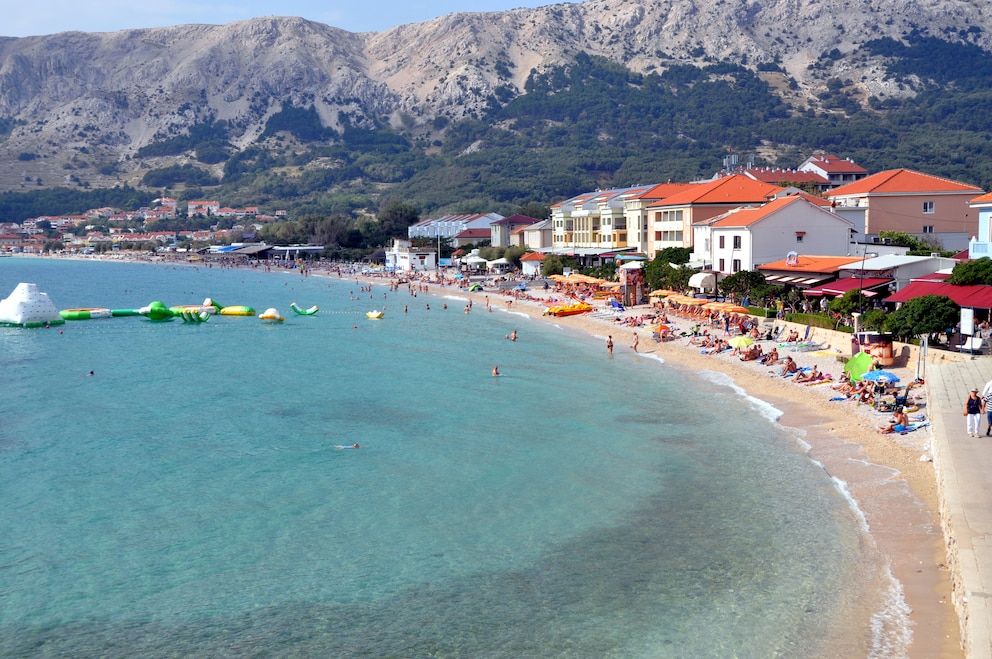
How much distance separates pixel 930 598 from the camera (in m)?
14.2

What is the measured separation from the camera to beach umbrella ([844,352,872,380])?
2822 cm

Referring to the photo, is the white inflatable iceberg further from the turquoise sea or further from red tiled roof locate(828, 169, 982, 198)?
red tiled roof locate(828, 169, 982, 198)

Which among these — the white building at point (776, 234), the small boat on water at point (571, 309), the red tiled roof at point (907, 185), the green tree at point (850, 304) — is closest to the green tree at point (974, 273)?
the green tree at point (850, 304)

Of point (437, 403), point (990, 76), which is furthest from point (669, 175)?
point (437, 403)

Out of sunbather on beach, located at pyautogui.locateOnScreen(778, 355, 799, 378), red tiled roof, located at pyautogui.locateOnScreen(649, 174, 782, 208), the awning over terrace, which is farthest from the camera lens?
red tiled roof, located at pyautogui.locateOnScreen(649, 174, 782, 208)

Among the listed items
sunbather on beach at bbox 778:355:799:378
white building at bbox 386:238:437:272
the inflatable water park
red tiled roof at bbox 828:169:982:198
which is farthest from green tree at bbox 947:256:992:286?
white building at bbox 386:238:437:272

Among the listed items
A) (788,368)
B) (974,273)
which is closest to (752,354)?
(788,368)

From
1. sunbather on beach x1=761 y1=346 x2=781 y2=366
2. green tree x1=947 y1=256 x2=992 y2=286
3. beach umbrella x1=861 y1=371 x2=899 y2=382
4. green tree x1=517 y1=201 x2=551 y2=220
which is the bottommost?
sunbather on beach x1=761 y1=346 x2=781 y2=366

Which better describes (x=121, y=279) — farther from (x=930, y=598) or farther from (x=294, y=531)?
(x=930, y=598)

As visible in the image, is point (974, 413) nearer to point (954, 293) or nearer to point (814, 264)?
point (954, 293)

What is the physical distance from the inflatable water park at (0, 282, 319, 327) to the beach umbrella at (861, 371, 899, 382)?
41.1 m

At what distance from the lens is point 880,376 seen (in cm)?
2722

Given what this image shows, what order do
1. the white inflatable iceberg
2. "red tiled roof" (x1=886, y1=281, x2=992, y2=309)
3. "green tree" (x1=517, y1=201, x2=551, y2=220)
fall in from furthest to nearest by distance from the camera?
"green tree" (x1=517, y1=201, x2=551, y2=220) < the white inflatable iceberg < "red tiled roof" (x1=886, y1=281, x2=992, y2=309)

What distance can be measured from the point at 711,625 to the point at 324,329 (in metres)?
44.6
